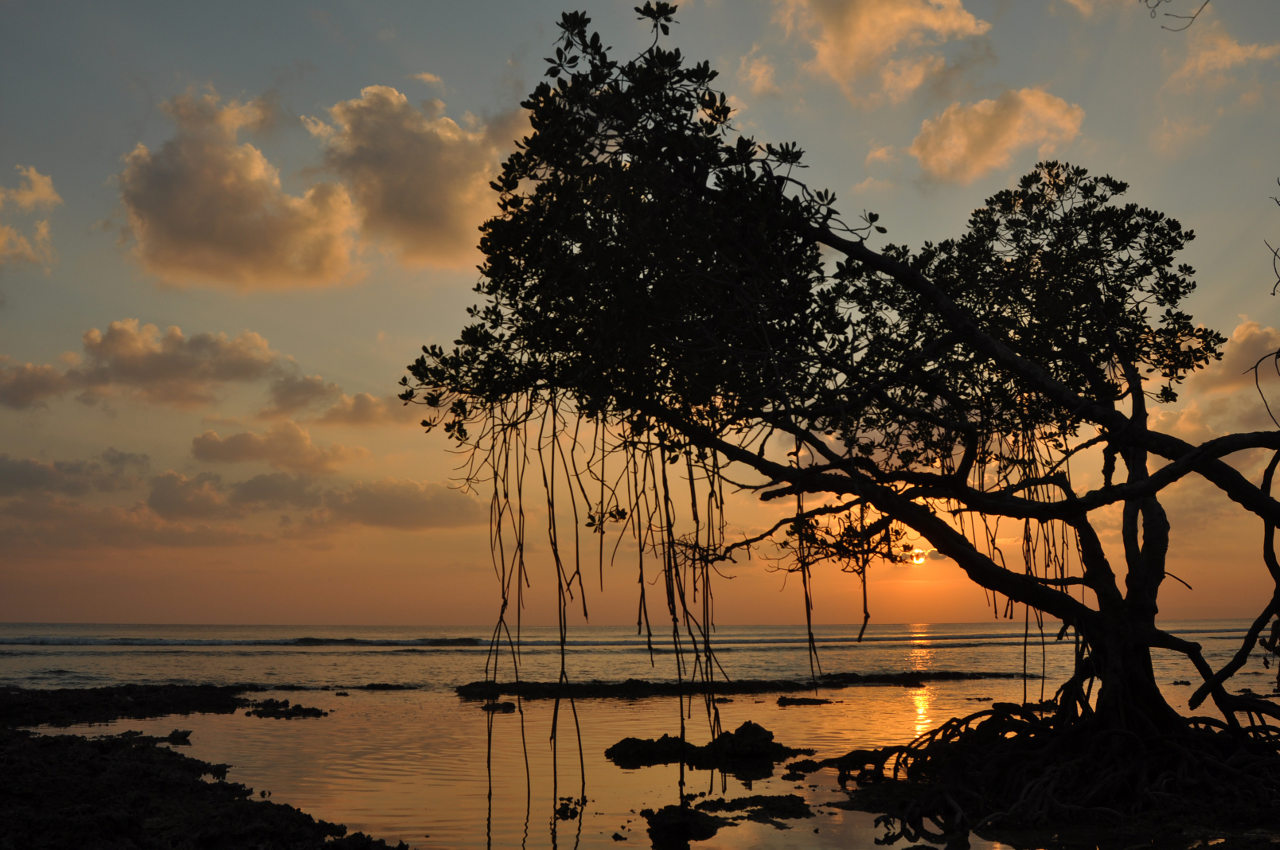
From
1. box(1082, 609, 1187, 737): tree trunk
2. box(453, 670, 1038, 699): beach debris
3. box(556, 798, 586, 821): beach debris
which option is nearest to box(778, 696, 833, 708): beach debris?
box(453, 670, 1038, 699): beach debris

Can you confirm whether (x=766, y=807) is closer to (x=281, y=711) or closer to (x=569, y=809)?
(x=569, y=809)

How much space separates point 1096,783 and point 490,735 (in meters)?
6.65

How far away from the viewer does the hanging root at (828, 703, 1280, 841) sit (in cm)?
914

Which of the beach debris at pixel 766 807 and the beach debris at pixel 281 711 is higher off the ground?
the beach debris at pixel 766 807

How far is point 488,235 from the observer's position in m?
8.52

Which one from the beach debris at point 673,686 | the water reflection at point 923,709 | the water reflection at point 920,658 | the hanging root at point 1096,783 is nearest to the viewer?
the hanging root at point 1096,783

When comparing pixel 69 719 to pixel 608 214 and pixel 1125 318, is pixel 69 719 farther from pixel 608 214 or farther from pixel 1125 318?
pixel 1125 318

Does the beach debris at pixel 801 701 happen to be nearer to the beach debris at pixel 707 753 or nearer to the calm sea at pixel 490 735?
the calm sea at pixel 490 735

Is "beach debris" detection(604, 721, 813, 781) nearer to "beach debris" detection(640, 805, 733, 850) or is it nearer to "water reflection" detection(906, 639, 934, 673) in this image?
"beach debris" detection(640, 805, 733, 850)

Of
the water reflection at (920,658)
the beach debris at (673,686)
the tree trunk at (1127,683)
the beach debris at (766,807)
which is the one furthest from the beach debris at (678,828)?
the water reflection at (920,658)

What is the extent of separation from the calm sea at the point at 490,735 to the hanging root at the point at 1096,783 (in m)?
0.84

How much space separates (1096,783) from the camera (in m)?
9.61

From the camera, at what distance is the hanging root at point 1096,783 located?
9.14 m

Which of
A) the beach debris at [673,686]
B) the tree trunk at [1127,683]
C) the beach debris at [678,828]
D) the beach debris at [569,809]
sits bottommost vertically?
the beach debris at [673,686]
